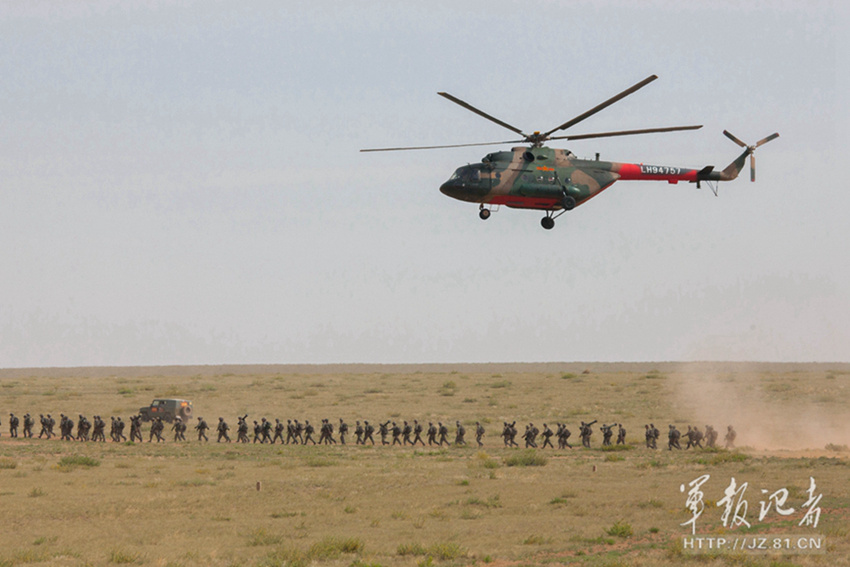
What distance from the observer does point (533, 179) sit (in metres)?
29.6

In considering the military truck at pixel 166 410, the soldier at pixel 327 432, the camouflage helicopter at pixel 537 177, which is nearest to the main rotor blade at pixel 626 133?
the camouflage helicopter at pixel 537 177

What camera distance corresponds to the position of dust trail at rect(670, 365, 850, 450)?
1863 inches

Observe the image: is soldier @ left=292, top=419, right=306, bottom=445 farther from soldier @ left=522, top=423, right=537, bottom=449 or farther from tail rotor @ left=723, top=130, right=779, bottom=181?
tail rotor @ left=723, top=130, right=779, bottom=181

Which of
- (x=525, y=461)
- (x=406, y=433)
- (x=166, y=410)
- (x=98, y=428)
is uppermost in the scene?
(x=166, y=410)

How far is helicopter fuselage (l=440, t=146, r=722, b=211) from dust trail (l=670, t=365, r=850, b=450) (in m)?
17.9

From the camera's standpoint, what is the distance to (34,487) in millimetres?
29844

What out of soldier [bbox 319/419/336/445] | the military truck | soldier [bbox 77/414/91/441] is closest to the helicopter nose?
soldier [bbox 319/419/336/445]

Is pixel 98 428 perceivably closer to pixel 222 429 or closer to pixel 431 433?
pixel 222 429

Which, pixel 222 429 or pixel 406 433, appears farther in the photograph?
pixel 222 429

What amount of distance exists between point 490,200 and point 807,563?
13.2 m

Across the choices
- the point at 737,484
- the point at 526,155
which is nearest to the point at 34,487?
the point at 526,155

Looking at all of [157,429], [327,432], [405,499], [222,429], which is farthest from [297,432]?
[405,499]

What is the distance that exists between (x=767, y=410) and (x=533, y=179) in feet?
119

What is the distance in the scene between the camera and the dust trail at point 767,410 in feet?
155
